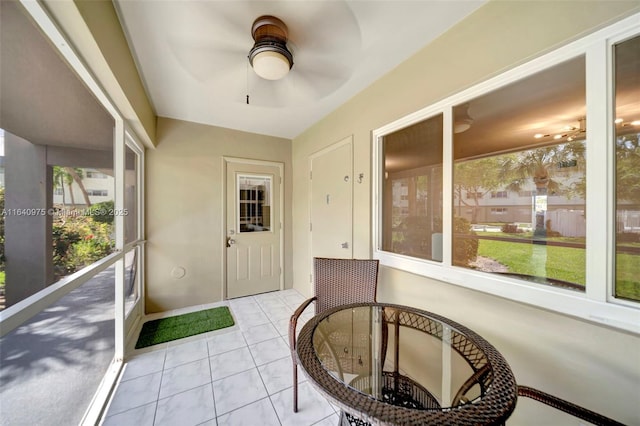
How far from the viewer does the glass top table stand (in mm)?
689

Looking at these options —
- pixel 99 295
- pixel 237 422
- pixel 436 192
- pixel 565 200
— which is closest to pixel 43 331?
pixel 99 295

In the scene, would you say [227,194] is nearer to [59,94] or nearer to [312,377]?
[59,94]

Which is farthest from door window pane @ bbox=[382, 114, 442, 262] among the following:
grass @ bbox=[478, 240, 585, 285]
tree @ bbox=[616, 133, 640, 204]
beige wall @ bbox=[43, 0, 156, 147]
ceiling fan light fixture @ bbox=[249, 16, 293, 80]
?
beige wall @ bbox=[43, 0, 156, 147]

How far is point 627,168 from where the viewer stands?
0.91m

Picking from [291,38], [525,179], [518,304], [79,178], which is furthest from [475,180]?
[79,178]

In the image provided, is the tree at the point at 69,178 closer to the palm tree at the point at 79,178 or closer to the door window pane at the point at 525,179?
the palm tree at the point at 79,178

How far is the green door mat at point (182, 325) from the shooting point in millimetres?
2203

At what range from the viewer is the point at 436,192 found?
1599 mm

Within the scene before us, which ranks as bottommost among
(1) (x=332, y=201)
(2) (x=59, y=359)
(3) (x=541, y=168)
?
(2) (x=59, y=359)

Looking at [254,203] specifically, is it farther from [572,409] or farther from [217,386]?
[572,409]

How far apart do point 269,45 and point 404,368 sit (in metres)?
2.26

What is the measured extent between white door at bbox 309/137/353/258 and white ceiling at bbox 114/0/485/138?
844mm

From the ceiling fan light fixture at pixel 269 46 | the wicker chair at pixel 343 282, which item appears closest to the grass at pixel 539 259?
the wicker chair at pixel 343 282

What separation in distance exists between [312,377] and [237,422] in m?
1.00
